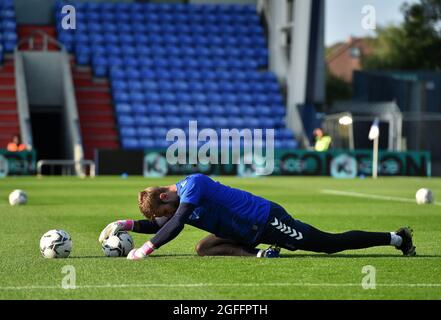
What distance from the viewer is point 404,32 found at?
275ft

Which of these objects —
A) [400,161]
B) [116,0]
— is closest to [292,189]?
[400,161]

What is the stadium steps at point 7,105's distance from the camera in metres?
42.4

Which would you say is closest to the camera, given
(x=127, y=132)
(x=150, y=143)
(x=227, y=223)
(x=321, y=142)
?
(x=227, y=223)

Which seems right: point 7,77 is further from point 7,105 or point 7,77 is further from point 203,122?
point 203,122

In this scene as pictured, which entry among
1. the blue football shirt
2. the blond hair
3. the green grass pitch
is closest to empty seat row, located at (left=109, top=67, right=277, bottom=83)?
the green grass pitch

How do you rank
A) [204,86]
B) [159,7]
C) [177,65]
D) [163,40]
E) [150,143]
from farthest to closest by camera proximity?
[159,7]
[163,40]
[177,65]
[204,86]
[150,143]

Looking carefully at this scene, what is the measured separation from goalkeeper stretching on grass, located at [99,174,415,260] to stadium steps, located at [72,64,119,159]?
31.6 meters

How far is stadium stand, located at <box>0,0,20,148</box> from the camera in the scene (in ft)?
140

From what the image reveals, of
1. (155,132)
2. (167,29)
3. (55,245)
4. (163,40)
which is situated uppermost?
(167,29)

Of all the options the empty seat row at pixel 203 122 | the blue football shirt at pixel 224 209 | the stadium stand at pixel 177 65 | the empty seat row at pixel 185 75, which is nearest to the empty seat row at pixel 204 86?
the stadium stand at pixel 177 65

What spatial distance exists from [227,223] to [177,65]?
1478 inches

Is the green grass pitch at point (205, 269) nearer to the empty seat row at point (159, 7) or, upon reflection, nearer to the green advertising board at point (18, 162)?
the green advertising board at point (18, 162)

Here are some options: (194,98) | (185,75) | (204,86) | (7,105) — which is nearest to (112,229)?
(7,105)

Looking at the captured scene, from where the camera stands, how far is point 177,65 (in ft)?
158
